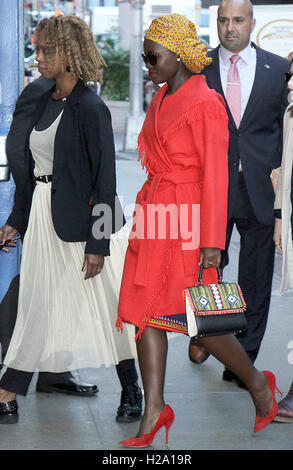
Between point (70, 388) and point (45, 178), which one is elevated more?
point (45, 178)

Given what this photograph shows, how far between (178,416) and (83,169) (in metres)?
1.34

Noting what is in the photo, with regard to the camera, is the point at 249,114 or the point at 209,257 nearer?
the point at 209,257

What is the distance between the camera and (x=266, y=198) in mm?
5102

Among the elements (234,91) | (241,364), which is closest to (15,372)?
(241,364)

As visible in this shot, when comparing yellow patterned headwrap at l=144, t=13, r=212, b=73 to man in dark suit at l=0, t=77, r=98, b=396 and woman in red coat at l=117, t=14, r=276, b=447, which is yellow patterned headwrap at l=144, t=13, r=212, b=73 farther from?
man in dark suit at l=0, t=77, r=98, b=396

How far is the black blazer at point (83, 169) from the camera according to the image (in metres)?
4.36

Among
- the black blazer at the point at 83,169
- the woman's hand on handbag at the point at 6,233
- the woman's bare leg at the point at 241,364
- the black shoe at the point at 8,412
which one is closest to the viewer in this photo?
the woman's bare leg at the point at 241,364

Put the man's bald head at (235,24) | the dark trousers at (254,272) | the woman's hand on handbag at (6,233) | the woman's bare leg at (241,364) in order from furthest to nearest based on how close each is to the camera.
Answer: the dark trousers at (254,272), the man's bald head at (235,24), the woman's hand on handbag at (6,233), the woman's bare leg at (241,364)

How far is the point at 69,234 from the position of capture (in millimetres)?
4449

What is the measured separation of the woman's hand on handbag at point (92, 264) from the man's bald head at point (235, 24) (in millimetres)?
1487

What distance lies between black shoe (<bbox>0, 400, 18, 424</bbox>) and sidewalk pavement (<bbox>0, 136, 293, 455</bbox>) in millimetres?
42

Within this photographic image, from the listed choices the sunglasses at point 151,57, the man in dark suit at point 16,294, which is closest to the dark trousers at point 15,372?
the man in dark suit at point 16,294

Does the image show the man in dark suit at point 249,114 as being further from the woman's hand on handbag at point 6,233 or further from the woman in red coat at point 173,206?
the woman's hand on handbag at point 6,233

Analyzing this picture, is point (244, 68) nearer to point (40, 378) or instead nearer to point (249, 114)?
point (249, 114)
